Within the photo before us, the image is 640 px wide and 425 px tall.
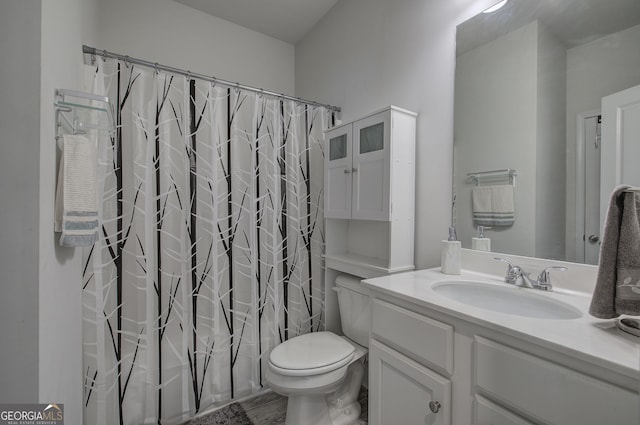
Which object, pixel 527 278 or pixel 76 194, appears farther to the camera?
pixel 527 278

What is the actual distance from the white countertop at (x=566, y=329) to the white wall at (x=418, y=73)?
54 centimetres

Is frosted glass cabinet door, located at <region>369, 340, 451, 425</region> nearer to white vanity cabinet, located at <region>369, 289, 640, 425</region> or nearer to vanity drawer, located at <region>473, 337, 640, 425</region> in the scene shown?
white vanity cabinet, located at <region>369, 289, 640, 425</region>

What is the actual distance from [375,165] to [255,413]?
160 centimetres

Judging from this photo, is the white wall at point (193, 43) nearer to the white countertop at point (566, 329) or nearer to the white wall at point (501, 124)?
the white wall at point (501, 124)

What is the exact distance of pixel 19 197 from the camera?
679 millimetres

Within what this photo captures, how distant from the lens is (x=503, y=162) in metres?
1.21

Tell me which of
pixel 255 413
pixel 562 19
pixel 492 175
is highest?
pixel 562 19

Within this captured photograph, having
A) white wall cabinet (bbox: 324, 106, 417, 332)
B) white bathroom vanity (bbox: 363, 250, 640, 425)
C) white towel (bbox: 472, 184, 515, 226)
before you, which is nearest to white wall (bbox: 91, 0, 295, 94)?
white wall cabinet (bbox: 324, 106, 417, 332)

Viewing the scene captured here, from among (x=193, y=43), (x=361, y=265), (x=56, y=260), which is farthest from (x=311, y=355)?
(x=193, y=43)

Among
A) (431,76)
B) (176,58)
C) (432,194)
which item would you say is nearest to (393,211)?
(432,194)

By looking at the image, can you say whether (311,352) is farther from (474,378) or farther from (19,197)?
(19,197)

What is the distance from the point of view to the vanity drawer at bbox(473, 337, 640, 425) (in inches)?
21.9

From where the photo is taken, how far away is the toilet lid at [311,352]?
4.48 ft

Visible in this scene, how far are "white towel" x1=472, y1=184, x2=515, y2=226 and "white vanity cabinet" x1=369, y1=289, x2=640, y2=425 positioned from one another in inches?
23.8
